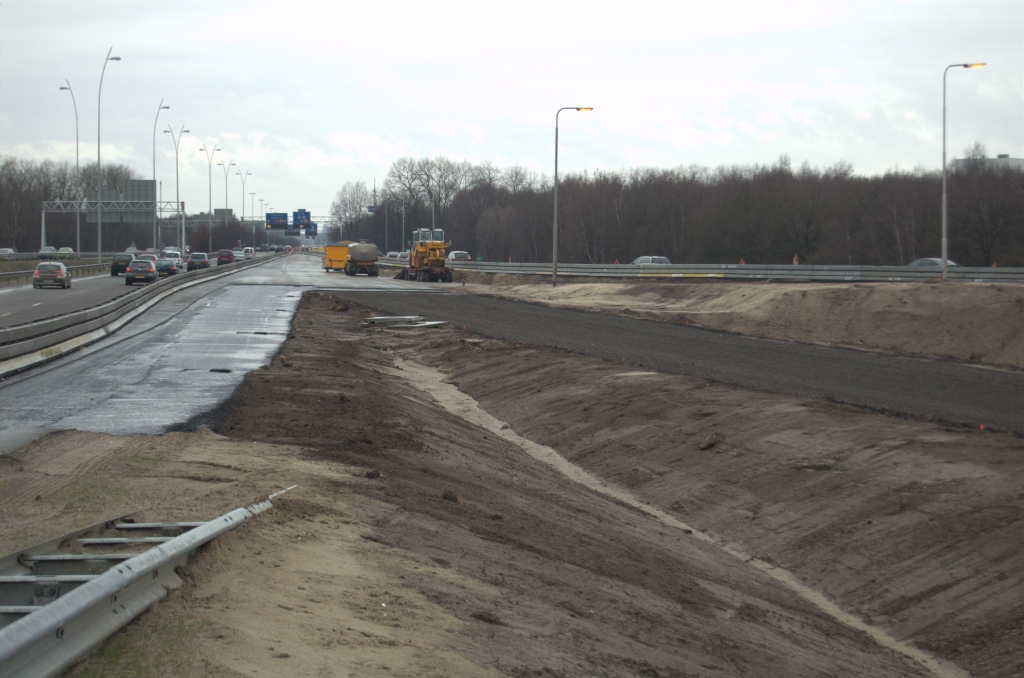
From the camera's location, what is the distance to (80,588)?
4.29m

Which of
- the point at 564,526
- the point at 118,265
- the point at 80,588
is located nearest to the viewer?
the point at 80,588

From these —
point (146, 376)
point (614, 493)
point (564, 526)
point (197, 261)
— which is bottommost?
point (614, 493)

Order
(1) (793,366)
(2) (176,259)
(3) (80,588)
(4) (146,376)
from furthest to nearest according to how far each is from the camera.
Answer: (2) (176,259) → (1) (793,366) → (4) (146,376) → (3) (80,588)

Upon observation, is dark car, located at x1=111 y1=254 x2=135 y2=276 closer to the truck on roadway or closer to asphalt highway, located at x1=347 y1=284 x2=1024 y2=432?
the truck on roadway

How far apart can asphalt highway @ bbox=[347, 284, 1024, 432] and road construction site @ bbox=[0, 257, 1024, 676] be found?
550mm

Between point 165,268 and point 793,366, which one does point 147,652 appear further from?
point 165,268

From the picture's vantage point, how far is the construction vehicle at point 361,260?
274 feet

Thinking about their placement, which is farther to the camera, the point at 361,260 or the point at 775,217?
the point at 361,260

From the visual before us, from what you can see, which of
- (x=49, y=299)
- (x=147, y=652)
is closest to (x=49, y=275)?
(x=49, y=299)

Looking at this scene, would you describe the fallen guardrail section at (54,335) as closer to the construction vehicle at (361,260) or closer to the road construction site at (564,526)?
the road construction site at (564,526)

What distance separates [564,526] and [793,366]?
45.4 ft

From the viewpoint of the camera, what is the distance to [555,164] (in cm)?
5178

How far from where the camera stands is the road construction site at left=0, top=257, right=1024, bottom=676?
17.6 ft

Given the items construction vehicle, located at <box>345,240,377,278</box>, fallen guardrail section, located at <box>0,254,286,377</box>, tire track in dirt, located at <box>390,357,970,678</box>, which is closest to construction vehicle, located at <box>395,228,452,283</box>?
construction vehicle, located at <box>345,240,377,278</box>
